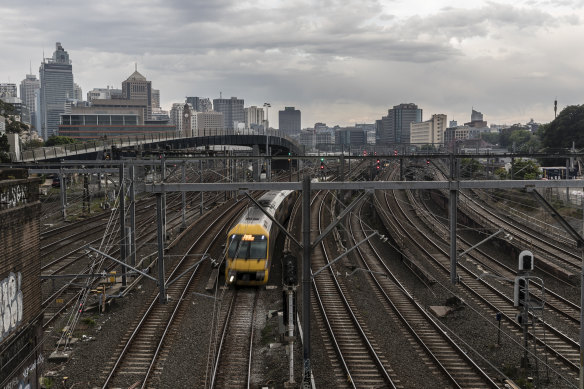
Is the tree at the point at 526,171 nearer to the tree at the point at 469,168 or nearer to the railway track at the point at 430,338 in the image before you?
the tree at the point at 469,168

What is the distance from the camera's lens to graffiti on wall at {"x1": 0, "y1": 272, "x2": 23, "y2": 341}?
10555mm

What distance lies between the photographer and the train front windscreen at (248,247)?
67.9 ft

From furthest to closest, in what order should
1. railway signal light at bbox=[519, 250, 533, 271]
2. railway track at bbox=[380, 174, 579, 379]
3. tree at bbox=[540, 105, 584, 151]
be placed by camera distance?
1. tree at bbox=[540, 105, 584, 151]
2. railway track at bbox=[380, 174, 579, 379]
3. railway signal light at bbox=[519, 250, 533, 271]

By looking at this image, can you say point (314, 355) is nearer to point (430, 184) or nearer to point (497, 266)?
point (430, 184)

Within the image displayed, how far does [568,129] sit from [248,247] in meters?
53.8

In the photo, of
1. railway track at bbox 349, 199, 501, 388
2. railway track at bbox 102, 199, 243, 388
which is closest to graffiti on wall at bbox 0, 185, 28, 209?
railway track at bbox 102, 199, 243, 388

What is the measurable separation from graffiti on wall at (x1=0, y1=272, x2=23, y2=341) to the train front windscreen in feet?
33.0

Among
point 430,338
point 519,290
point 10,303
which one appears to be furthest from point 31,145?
point 519,290

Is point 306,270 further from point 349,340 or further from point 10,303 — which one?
point 10,303

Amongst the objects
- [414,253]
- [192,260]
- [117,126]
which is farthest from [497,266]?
[117,126]

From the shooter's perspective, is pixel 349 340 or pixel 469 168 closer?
pixel 349 340

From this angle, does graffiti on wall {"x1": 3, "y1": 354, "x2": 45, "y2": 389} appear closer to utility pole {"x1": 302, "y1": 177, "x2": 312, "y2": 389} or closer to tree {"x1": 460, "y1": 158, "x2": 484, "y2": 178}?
utility pole {"x1": 302, "y1": 177, "x2": 312, "y2": 389}

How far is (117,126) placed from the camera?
151 metres

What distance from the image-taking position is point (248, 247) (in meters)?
20.8
